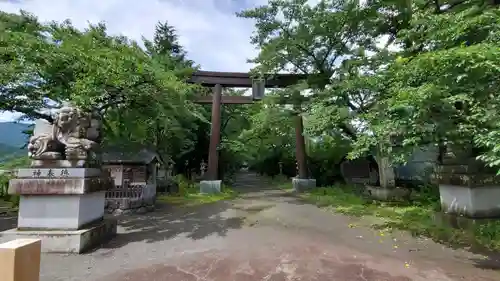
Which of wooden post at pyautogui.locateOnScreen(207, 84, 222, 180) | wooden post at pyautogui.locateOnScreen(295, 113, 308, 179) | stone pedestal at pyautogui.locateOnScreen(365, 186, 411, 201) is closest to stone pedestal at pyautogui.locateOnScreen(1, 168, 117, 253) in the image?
stone pedestal at pyautogui.locateOnScreen(365, 186, 411, 201)

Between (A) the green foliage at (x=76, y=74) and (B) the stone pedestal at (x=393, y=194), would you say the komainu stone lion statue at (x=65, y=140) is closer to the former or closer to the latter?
(A) the green foliage at (x=76, y=74)

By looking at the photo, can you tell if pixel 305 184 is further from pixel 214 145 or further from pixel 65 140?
pixel 65 140

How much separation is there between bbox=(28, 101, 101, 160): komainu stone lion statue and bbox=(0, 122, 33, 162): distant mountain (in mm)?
7484

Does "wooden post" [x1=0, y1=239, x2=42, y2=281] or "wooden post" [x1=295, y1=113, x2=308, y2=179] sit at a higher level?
"wooden post" [x1=295, y1=113, x2=308, y2=179]

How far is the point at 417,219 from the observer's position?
23.9 feet

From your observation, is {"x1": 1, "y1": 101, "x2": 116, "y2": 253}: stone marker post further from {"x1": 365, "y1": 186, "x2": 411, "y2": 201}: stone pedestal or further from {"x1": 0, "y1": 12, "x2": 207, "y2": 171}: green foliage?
{"x1": 365, "y1": 186, "x2": 411, "y2": 201}: stone pedestal

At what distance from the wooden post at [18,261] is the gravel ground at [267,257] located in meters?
2.17

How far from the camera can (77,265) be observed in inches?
171

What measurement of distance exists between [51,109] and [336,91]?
8.94 metres

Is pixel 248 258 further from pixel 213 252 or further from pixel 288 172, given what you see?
pixel 288 172

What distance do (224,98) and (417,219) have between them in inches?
459

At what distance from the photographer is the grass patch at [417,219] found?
5312 mm

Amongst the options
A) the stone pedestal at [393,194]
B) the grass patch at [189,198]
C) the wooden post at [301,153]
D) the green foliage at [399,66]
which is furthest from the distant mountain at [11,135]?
the stone pedestal at [393,194]

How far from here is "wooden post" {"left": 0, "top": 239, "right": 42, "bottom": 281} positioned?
176 centimetres
